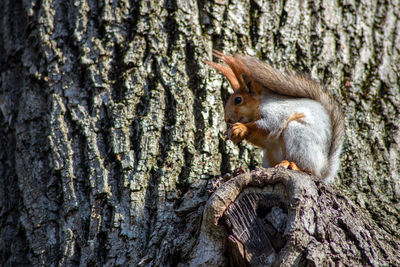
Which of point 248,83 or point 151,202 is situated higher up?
point 248,83

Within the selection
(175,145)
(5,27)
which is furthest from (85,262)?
(5,27)

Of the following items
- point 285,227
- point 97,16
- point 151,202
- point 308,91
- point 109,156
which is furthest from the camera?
point 97,16

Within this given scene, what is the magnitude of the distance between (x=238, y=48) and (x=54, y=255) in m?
1.13

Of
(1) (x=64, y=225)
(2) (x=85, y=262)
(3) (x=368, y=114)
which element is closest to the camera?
(2) (x=85, y=262)

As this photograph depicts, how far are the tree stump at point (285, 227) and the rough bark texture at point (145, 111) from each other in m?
Result: 0.11

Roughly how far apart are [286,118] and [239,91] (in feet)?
0.91

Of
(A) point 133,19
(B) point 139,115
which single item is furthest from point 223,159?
(A) point 133,19

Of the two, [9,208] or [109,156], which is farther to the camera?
[9,208]

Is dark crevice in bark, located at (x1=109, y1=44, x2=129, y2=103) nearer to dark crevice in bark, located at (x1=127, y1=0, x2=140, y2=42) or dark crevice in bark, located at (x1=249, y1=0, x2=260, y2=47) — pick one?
dark crevice in bark, located at (x1=127, y1=0, x2=140, y2=42)

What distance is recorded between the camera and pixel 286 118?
186 centimetres

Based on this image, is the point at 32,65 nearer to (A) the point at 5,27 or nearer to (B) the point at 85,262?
(A) the point at 5,27

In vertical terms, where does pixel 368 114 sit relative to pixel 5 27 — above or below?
below

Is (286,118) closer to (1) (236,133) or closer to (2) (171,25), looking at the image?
(1) (236,133)

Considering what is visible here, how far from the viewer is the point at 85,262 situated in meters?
1.59
